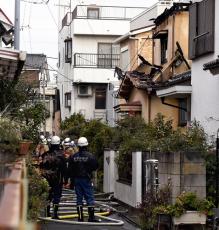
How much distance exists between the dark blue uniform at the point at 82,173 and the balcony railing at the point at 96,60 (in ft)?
92.9

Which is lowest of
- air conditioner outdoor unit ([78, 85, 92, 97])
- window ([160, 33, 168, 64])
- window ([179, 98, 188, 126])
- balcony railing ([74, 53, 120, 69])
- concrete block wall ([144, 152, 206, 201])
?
concrete block wall ([144, 152, 206, 201])

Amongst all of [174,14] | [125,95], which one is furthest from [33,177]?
[125,95]

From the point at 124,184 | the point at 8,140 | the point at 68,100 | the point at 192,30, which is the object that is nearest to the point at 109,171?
the point at 124,184

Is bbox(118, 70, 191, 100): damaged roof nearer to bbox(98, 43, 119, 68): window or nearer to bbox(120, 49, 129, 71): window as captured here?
bbox(120, 49, 129, 71): window

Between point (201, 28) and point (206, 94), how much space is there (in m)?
1.94

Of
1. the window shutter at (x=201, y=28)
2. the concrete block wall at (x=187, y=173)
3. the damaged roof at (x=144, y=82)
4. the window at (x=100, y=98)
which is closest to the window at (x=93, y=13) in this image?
the window at (x=100, y=98)

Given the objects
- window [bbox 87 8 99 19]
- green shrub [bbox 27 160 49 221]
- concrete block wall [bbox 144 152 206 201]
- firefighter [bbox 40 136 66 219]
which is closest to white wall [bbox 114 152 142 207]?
firefighter [bbox 40 136 66 219]

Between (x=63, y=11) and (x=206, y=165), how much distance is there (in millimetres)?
41603

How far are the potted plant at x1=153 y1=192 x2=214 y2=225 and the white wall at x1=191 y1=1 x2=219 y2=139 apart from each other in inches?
173

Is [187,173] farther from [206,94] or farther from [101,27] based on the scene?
[101,27]

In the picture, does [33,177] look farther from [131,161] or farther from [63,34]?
[63,34]

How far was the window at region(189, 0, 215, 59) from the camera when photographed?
632 inches

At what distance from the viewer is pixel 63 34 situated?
156ft

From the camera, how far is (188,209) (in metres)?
10.9
